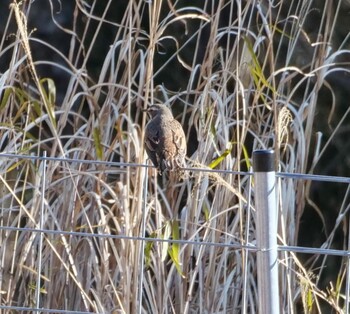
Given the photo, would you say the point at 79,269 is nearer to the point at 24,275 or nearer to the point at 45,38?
the point at 24,275

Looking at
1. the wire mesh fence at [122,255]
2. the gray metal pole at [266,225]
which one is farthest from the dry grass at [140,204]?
the gray metal pole at [266,225]

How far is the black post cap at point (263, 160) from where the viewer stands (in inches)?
78.9

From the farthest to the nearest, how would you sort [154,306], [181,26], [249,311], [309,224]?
[181,26]
[309,224]
[249,311]
[154,306]

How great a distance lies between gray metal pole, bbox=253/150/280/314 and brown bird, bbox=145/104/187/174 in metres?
0.75

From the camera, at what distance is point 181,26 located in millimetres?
4621

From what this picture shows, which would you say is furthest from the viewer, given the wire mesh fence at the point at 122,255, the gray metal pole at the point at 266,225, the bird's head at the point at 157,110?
the bird's head at the point at 157,110

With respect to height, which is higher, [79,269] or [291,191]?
[291,191]

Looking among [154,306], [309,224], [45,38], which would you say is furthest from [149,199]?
[45,38]

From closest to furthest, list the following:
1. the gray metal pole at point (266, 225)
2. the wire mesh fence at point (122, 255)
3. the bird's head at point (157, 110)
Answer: the gray metal pole at point (266, 225), the wire mesh fence at point (122, 255), the bird's head at point (157, 110)

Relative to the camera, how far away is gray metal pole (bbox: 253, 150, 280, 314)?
78.8 inches

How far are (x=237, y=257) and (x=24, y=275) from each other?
1.89ft

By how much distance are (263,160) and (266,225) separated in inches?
4.7

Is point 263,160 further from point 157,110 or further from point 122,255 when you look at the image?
point 157,110

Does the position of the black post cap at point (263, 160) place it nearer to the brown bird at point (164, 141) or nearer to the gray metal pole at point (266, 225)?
the gray metal pole at point (266, 225)
